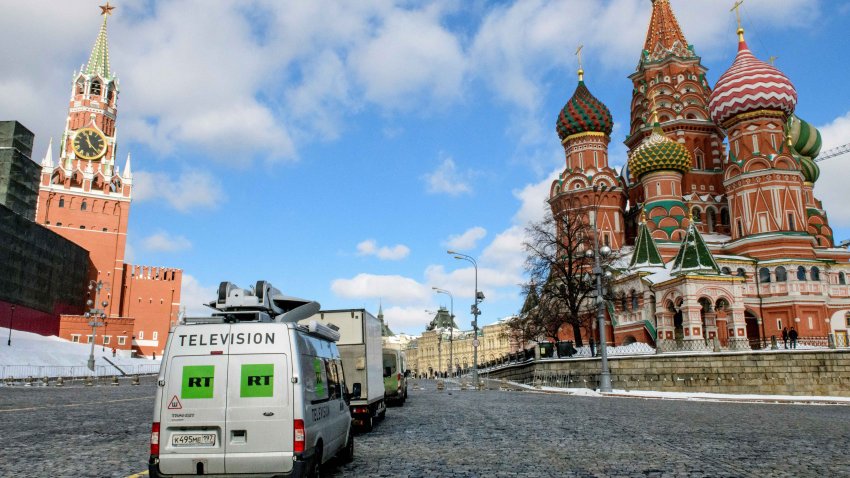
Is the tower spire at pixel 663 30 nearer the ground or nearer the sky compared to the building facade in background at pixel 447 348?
nearer the sky

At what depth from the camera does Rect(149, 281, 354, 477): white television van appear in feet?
20.7

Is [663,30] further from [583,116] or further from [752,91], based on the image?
[752,91]

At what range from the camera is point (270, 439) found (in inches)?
251

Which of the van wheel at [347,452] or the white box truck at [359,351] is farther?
the white box truck at [359,351]

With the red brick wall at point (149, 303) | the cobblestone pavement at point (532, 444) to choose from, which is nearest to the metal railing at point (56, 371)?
the red brick wall at point (149, 303)

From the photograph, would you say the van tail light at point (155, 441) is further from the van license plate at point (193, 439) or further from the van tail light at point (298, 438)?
the van tail light at point (298, 438)

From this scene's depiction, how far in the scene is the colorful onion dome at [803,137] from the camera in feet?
187

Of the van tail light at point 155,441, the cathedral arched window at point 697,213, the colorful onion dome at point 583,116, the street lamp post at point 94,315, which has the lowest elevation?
the van tail light at point 155,441

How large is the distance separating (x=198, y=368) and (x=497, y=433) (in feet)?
24.0

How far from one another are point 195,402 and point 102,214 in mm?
88409

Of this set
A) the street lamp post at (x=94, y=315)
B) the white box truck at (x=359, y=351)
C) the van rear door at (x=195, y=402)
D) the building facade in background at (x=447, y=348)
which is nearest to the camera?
the van rear door at (x=195, y=402)

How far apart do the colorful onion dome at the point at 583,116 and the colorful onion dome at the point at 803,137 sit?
15.6 m

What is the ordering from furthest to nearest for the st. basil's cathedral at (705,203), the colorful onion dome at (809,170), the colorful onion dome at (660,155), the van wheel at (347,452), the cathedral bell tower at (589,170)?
the cathedral bell tower at (589,170) < the colorful onion dome at (809,170) < the colorful onion dome at (660,155) < the st. basil's cathedral at (705,203) < the van wheel at (347,452)

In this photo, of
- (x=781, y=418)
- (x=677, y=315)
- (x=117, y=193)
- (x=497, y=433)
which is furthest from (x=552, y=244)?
(x=117, y=193)
